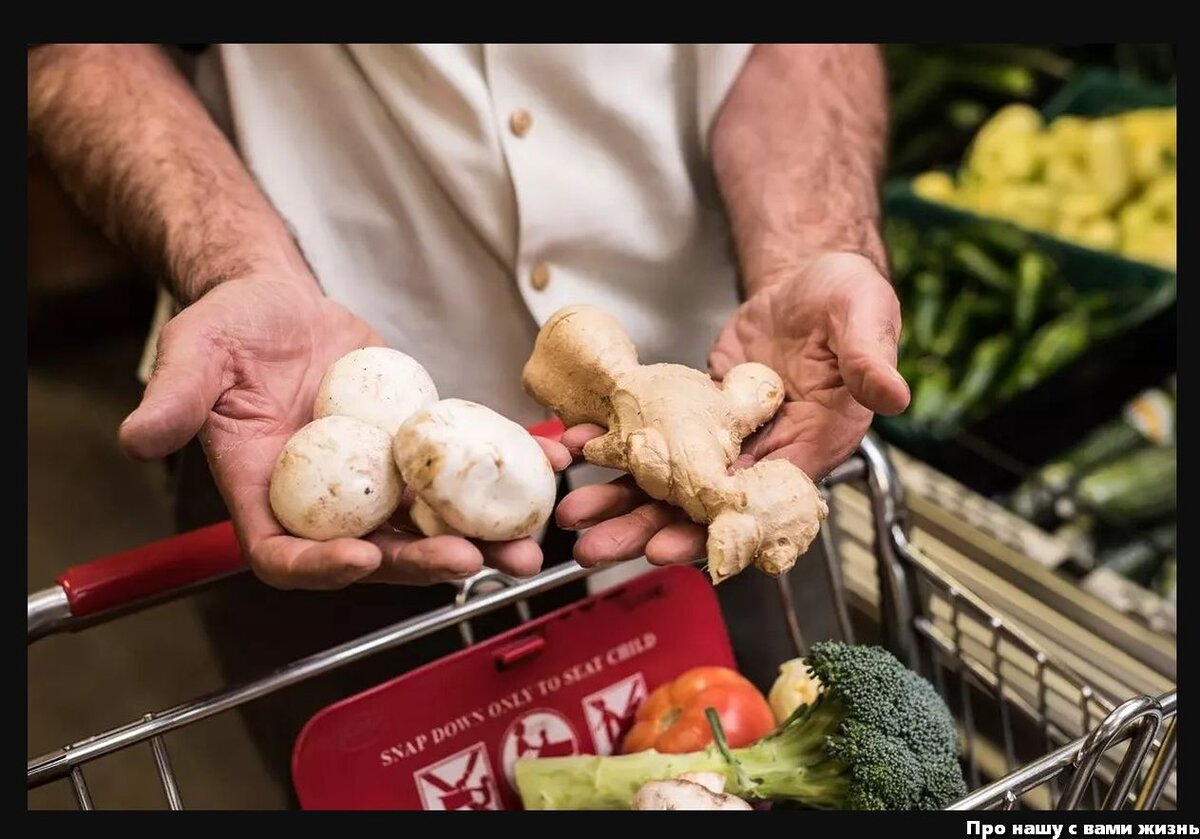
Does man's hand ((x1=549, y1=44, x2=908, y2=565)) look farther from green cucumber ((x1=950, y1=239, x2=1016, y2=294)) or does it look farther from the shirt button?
green cucumber ((x1=950, y1=239, x2=1016, y2=294))

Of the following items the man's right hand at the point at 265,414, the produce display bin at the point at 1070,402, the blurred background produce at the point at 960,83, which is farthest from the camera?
the blurred background produce at the point at 960,83

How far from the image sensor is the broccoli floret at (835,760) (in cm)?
103

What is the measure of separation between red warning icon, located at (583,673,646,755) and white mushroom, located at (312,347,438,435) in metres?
0.38

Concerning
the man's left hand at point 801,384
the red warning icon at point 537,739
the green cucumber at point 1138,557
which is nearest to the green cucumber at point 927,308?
the green cucumber at point 1138,557

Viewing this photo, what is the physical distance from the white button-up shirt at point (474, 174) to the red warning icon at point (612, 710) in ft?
1.11

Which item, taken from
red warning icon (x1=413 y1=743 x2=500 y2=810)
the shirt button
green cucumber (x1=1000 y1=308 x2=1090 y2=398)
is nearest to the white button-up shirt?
the shirt button

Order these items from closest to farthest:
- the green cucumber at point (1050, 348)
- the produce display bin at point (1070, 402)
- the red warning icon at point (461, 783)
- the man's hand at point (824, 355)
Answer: the man's hand at point (824, 355), the red warning icon at point (461, 783), the produce display bin at point (1070, 402), the green cucumber at point (1050, 348)

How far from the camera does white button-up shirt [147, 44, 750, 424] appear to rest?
131 cm

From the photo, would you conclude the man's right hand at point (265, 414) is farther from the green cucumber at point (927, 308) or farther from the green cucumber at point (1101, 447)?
the green cucumber at point (927, 308)

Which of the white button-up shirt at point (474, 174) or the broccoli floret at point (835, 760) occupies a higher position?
the white button-up shirt at point (474, 174)

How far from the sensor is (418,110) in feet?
4.31

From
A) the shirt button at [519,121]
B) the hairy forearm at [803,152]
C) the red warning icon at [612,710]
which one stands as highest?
the shirt button at [519,121]

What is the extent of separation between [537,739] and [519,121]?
2.25 ft

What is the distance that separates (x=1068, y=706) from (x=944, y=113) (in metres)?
1.55
